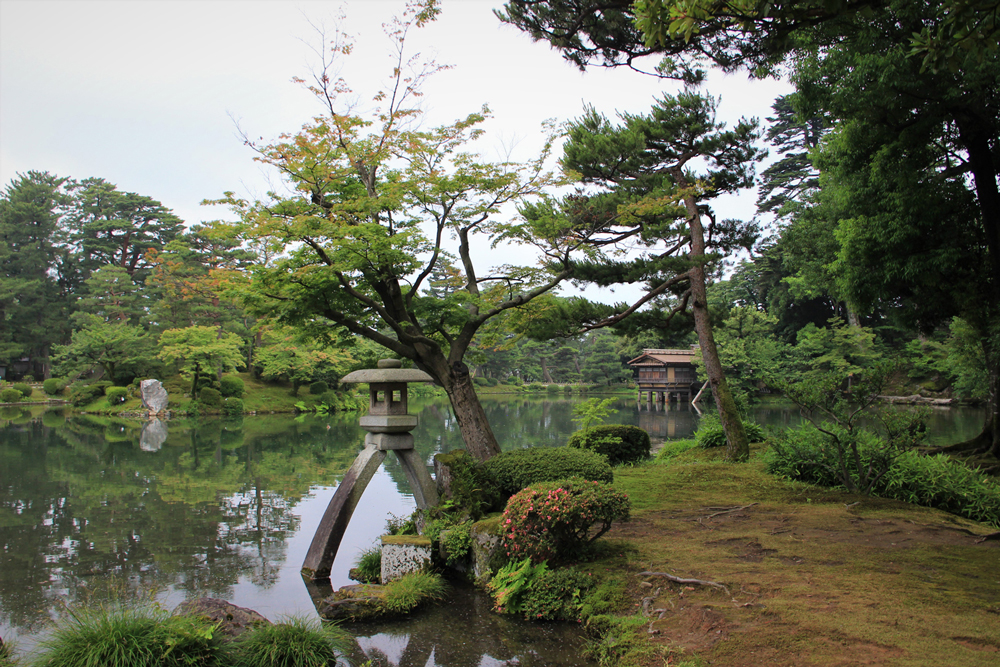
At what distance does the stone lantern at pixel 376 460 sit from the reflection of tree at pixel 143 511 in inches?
23.4

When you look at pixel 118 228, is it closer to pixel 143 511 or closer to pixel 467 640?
pixel 143 511

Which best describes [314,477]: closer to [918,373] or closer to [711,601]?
[711,601]

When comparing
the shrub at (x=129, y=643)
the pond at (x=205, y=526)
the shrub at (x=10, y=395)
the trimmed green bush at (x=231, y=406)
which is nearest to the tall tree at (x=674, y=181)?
the pond at (x=205, y=526)

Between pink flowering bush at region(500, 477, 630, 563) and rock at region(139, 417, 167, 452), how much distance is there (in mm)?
13336

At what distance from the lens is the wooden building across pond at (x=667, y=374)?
1186 inches

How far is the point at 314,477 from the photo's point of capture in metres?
11.4

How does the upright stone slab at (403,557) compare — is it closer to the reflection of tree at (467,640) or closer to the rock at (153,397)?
the reflection of tree at (467,640)

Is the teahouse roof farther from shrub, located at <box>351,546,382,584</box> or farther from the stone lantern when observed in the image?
shrub, located at <box>351,546,382,584</box>

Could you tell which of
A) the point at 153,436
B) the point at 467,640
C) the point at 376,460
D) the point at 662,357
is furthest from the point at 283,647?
the point at 662,357

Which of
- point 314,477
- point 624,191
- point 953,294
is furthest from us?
point 314,477

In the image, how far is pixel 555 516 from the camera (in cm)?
454

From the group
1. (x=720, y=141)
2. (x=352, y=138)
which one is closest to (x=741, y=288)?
(x=720, y=141)

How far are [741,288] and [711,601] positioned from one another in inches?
1190

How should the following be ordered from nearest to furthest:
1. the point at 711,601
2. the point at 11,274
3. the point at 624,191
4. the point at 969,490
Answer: the point at 711,601 → the point at 969,490 → the point at 624,191 → the point at 11,274
